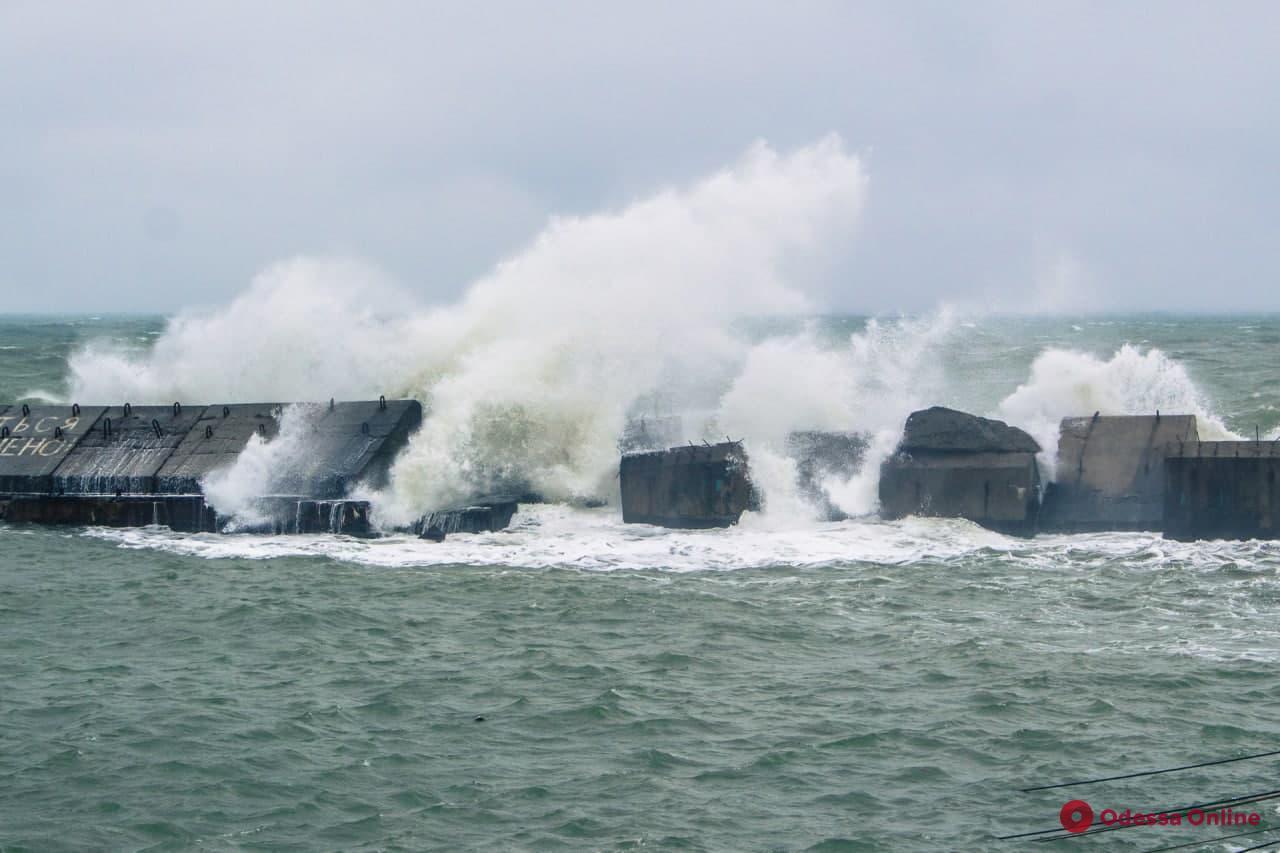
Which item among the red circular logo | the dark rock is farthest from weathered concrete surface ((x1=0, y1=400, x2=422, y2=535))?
the red circular logo

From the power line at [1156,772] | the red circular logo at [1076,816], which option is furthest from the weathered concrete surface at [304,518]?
the red circular logo at [1076,816]

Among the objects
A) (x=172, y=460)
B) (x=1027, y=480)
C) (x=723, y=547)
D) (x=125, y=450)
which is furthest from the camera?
(x=125, y=450)

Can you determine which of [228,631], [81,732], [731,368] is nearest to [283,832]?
[81,732]

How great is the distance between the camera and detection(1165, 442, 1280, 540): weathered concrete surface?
15250mm

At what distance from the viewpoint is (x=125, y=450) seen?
62.3ft

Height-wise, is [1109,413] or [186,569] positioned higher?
[1109,413]

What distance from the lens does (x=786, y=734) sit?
924 cm

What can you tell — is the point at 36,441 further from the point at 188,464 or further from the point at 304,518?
the point at 304,518

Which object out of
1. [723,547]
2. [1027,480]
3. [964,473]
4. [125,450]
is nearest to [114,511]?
[125,450]

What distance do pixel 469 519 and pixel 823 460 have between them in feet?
15.1

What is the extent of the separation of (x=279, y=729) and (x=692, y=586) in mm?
5303

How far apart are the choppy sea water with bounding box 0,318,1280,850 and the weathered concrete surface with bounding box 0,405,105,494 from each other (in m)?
2.47

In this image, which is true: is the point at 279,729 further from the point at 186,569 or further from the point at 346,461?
the point at 346,461

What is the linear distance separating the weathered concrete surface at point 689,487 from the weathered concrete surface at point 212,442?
5.13 m
